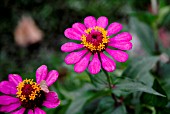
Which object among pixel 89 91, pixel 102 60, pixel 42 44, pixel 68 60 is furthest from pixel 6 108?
pixel 42 44

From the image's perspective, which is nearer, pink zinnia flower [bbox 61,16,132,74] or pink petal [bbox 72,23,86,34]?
pink zinnia flower [bbox 61,16,132,74]

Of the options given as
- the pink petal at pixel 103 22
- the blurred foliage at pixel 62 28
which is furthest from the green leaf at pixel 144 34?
the pink petal at pixel 103 22

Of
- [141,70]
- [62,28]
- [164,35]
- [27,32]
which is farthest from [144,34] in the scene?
[27,32]

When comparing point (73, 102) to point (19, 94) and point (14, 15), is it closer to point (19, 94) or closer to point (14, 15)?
point (19, 94)

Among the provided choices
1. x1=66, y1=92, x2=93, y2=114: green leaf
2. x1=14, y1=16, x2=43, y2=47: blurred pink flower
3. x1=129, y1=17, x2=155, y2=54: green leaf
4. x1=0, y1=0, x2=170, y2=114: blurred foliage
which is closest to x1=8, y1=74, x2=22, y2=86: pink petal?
x1=66, y1=92, x2=93, y2=114: green leaf

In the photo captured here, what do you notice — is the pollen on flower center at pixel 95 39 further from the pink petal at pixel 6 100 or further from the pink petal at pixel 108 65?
the pink petal at pixel 6 100

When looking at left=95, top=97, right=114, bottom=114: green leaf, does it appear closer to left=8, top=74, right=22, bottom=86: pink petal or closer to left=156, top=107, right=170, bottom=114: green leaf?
left=156, top=107, right=170, bottom=114: green leaf

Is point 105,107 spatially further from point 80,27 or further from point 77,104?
point 80,27
